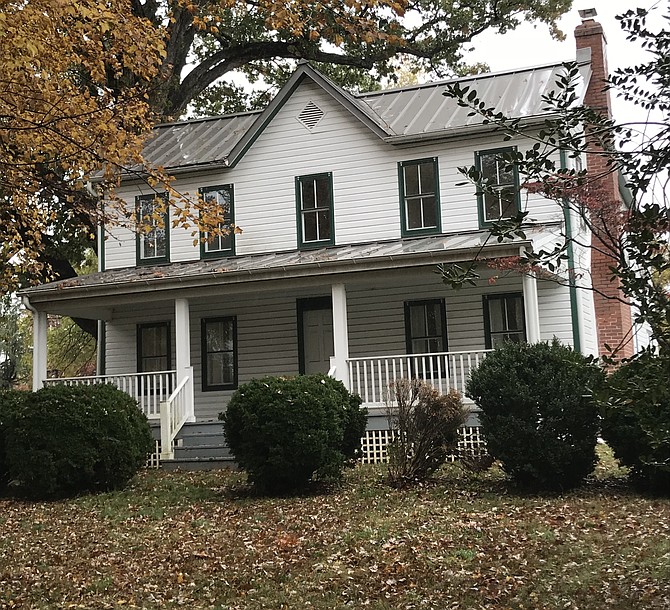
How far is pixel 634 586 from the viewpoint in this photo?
22.6 ft

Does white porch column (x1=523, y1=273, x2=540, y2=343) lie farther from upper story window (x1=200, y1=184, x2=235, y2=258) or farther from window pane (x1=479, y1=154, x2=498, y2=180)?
upper story window (x1=200, y1=184, x2=235, y2=258)

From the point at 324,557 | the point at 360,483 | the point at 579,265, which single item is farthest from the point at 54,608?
the point at 579,265

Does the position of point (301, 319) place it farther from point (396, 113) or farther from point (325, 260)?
point (396, 113)

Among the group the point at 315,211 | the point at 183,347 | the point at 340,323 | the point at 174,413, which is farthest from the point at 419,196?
the point at 174,413

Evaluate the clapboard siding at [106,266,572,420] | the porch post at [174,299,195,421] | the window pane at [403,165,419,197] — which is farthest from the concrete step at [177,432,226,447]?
the window pane at [403,165,419,197]

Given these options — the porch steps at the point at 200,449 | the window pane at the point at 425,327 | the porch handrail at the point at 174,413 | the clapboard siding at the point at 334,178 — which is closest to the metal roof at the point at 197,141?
the clapboard siding at the point at 334,178

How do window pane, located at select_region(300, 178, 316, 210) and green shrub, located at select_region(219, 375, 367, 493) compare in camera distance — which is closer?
green shrub, located at select_region(219, 375, 367, 493)

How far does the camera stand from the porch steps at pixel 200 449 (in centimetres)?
1499

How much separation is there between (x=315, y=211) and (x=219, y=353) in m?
3.86

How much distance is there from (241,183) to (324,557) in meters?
12.1

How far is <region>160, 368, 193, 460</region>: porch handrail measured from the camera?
50.6ft

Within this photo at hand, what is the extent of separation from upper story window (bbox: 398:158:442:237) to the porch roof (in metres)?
0.43

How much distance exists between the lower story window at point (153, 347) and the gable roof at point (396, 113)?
3.65 m

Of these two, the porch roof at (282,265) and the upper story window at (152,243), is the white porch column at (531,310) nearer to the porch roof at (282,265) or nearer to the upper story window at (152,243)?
the porch roof at (282,265)
